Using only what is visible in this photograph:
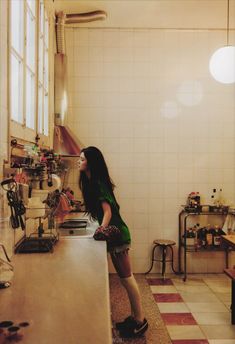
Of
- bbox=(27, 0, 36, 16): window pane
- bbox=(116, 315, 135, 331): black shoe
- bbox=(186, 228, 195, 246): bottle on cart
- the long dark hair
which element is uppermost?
bbox=(27, 0, 36, 16): window pane

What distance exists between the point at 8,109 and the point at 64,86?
7.18 feet

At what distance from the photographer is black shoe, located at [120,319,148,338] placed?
289 cm

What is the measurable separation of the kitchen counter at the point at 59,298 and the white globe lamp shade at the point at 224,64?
252cm

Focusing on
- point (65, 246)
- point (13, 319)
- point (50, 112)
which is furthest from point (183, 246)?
point (13, 319)

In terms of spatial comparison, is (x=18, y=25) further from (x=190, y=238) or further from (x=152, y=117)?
(x=190, y=238)

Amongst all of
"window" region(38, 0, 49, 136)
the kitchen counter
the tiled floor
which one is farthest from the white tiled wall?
the kitchen counter

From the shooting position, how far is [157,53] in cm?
469

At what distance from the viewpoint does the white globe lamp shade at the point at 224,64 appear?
12.1 feet

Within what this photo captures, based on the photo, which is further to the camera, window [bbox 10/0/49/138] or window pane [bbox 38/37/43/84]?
window pane [bbox 38/37/43/84]

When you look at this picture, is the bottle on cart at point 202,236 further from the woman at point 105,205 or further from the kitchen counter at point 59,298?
the kitchen counter at point 59,298

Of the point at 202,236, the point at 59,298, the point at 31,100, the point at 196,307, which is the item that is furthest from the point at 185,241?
the point at 59,298

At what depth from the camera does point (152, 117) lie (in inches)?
185

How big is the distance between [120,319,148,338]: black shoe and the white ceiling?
10.3ft

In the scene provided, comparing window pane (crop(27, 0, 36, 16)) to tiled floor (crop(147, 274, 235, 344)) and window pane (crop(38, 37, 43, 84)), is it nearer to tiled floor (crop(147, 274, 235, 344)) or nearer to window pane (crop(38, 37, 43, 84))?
window pane (crop(38, 37, 43, 84))
